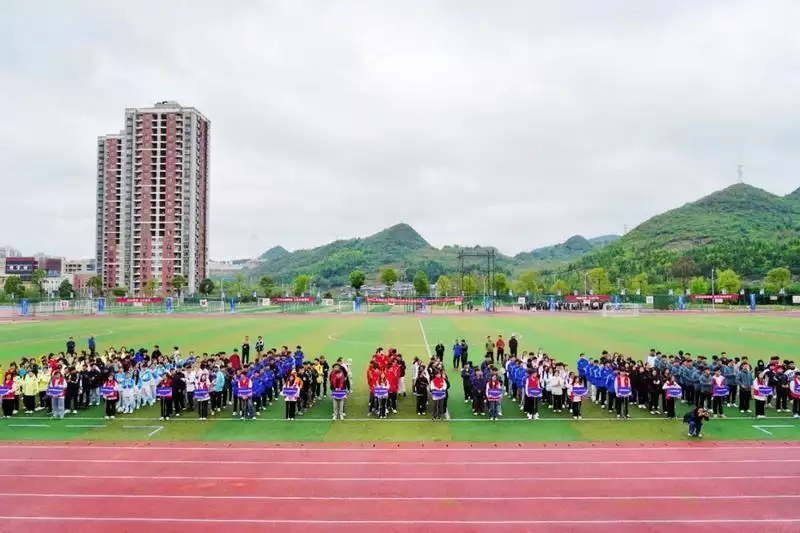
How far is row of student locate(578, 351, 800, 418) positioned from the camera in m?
17.6

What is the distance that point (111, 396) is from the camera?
17.4 m

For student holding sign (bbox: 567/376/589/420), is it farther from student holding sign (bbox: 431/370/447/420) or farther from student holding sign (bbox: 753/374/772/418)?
student holding sign (bbox: 753/374/772/418)

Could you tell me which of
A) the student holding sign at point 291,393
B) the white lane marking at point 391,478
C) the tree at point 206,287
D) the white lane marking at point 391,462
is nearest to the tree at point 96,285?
the tree at point 206,287

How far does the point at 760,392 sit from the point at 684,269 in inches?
5045

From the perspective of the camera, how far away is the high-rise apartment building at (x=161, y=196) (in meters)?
128

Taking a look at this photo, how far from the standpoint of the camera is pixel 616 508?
10.5 m

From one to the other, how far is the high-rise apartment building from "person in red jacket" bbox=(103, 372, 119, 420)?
388 ft

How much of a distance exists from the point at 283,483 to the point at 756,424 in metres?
13.9

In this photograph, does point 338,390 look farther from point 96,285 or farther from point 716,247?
point 716,247

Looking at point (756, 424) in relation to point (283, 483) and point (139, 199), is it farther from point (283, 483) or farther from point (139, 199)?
point (139, 199)

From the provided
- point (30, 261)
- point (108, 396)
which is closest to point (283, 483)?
point (108, 396)

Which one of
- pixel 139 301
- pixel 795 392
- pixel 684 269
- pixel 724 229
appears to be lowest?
pixel 795 392

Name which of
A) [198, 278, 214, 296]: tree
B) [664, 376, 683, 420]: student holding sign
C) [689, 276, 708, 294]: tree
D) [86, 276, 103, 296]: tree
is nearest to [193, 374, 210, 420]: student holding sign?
[664, 376, 683, 420]: student holding sign

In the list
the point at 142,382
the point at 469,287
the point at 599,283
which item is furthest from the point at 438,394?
the point at 599,283
